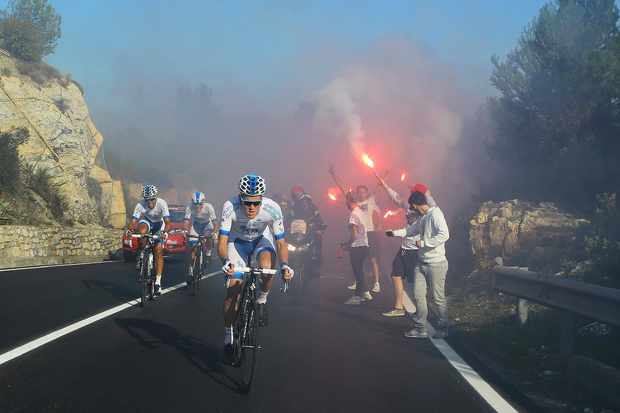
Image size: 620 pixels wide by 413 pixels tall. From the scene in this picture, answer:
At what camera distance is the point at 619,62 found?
17.8 metres

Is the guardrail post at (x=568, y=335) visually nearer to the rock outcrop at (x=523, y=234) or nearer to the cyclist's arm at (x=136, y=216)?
the rock outcrop at (x=523, y=234)

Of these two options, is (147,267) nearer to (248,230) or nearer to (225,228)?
(248,230)

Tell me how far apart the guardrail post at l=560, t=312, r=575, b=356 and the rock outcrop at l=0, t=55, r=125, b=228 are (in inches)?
1069

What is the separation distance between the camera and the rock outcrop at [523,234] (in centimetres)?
1364

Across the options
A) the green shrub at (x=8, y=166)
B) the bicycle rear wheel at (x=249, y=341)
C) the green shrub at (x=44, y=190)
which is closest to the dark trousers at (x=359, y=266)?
the bicycle rear wheel at (x=249, y=341)

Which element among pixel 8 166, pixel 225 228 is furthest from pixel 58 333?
pixel 8 166

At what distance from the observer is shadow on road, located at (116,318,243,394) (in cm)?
604

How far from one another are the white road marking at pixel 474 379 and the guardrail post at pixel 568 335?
1.06 m

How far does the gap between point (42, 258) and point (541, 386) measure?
17.0 m

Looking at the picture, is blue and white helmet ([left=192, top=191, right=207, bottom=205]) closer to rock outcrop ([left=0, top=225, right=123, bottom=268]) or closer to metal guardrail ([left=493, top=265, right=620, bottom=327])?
metal guardrail ([left=493, top=265, right=620, bottom=327])

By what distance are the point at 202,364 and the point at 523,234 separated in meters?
10.2

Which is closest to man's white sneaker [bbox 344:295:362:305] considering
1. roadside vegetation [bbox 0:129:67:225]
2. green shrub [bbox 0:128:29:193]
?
roadside vegetation [bbox 0:129:67:225]

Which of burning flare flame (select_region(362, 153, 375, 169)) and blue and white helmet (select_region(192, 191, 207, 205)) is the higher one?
burning flare flame (select_region(362, 153, 375, 169))

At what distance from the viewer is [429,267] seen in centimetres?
902
